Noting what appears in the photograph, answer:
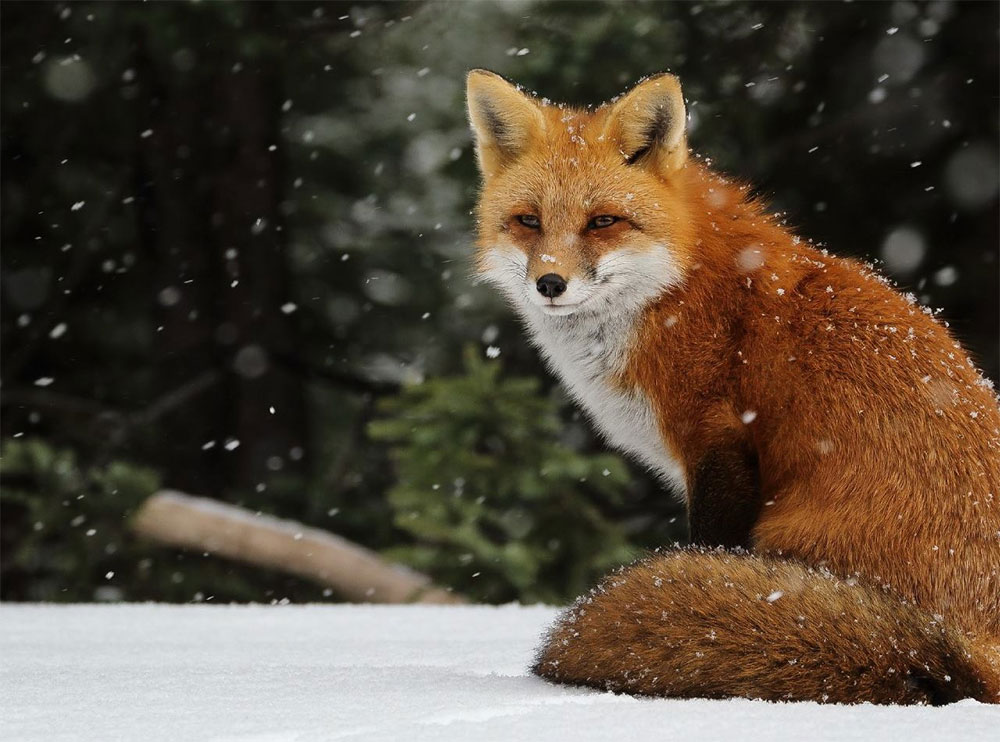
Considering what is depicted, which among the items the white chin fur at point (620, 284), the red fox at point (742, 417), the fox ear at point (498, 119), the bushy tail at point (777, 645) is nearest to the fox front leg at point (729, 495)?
the red fox at point (742, 417)

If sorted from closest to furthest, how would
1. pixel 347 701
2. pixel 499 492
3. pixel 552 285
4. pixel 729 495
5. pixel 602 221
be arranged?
pixel 347 701 → pixel 729 495 → pixel 552 285 → pixel 602 221 → pixel 499 492

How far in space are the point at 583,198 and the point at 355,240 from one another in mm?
6612

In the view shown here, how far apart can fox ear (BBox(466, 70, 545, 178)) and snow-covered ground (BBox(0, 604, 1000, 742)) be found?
65.0 inches

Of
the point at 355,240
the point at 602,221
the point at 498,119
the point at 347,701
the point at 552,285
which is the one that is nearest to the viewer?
the point at 347,701

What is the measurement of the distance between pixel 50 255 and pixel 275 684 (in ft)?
23.8

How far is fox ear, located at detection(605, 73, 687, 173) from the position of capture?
3.57 m

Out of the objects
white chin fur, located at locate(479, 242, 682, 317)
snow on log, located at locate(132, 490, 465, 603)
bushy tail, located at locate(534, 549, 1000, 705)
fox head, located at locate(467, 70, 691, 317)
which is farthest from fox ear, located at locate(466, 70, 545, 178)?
snow on log, located at locate(132, 490, 465, 603)

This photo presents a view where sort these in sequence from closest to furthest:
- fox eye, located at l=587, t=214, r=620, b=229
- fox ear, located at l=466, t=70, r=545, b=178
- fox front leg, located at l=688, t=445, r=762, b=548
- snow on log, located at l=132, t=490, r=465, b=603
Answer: fox front leg, located at l=688, t=445, r=762, b=548 → fox eye, located at l=587, t=214, r=620, b=229 → fox ear, located at l=466, t=70, r=545, b=178 → snow on log, located at l=132, t=490, r=465, b=603

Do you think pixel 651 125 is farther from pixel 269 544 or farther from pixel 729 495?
pixel 269 544

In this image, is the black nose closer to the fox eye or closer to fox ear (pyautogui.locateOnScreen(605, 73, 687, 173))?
the fox eye

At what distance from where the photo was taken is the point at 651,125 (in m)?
3.66

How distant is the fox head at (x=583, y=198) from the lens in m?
3.44

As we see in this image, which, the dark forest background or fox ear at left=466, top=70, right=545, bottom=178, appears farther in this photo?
the dark forest background

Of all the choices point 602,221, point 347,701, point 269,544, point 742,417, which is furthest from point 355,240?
point 347,701
